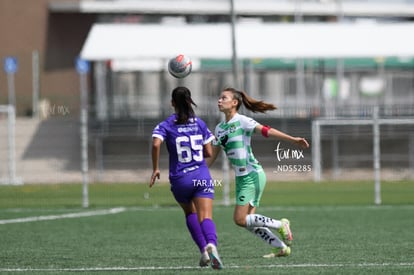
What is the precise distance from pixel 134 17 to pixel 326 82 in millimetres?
12821

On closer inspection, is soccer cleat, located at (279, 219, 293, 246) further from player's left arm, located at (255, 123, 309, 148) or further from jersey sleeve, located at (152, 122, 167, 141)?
jersey sleeve, located at (152, 122, 167, 141)

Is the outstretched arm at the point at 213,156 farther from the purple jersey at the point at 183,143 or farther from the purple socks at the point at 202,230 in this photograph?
the purple socks at the point at 202,230

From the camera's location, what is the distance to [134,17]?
5200 centimetres

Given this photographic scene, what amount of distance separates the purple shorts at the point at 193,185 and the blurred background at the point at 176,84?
12598mm

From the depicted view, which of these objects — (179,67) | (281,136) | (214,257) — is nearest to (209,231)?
(214,257)

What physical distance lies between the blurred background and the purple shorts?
12.6 metres

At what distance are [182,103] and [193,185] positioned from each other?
0.89 meters

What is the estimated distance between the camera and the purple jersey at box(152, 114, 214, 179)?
12094 mm

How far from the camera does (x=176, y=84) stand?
3944cm

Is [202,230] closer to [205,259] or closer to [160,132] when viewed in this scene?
[205,259]

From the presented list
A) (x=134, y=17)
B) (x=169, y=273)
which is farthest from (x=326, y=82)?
(x=169, y=273)

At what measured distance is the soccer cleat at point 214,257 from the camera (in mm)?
11625

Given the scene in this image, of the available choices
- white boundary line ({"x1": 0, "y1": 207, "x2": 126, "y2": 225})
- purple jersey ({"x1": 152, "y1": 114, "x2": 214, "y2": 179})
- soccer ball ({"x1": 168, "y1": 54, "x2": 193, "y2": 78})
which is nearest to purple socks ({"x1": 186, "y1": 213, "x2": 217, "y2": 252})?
purple jersey ({"x1": 152, "y1": 114, "x2": 214, "y2": 179})

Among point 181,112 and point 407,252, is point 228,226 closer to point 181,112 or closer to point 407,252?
point 407,252
